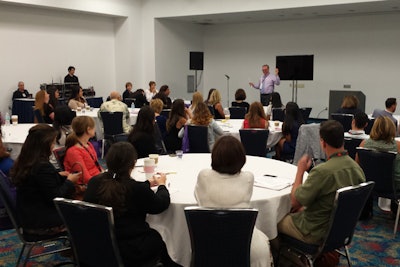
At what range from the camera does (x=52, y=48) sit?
1243cm

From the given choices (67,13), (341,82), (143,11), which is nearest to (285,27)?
(341,82)

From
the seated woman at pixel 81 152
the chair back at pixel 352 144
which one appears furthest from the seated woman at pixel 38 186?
the chair back at pixel 352 144

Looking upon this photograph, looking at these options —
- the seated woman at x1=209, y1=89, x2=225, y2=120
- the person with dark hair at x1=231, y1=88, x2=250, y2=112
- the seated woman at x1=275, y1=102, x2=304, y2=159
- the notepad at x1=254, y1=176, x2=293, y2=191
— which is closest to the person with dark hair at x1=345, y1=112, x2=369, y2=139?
the seated woman at x1=275, y1=102, x2=304, y2=159

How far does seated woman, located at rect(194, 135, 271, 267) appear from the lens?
2.61 meters

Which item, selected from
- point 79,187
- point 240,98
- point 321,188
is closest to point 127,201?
point 79,187

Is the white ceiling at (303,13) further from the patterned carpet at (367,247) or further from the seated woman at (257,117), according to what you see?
the patterned carpet at (367,247)

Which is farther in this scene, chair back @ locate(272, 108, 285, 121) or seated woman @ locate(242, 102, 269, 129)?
chair back @ locate(272, 108, 285, 121)

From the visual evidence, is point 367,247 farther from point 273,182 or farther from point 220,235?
point 220,235

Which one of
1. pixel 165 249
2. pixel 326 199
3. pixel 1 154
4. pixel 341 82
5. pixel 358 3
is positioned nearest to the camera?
pixel 326 199

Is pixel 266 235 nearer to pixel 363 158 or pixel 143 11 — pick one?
pixel 363 158

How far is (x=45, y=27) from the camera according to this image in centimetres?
1216

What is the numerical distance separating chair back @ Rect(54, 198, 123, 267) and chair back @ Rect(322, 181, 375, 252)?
4.61 feet

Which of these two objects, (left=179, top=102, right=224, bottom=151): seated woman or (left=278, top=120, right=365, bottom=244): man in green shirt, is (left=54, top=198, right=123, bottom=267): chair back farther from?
(left=179, top=102, right=224, bottom=151): seated woman

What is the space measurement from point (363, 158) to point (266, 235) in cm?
181
